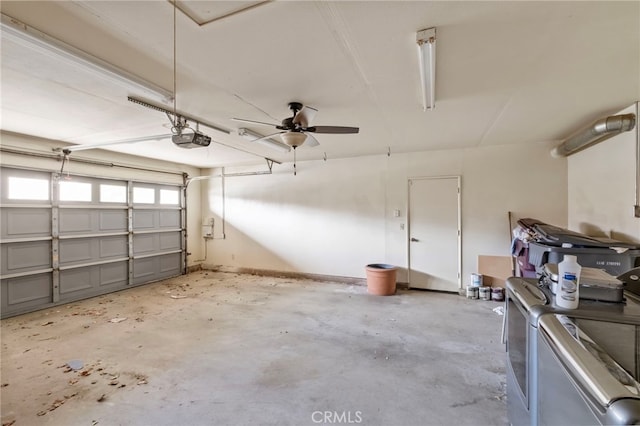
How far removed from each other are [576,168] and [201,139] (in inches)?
197

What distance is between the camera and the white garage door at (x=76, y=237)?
4078 millimetres

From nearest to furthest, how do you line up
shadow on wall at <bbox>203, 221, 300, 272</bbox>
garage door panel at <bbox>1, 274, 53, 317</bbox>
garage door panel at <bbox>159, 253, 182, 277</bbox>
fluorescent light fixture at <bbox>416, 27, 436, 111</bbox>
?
1. fluorescent light fixture at <bbox>416, 27, 436, 111</bbox>
2. garage door panel at <bbox>1, 274, 53, 317</bbox>
3. garage door panel at <bbox>159, 253, 182, 277</bbox>
4. shadow on wall at <bbox>203, 221, 300, 272</bbox>

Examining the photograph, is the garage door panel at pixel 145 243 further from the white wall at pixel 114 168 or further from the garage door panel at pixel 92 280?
the white wall at pixel 114 168

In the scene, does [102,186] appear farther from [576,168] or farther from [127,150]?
[576,168]

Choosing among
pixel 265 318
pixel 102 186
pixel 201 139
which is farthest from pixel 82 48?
pixel 102 186

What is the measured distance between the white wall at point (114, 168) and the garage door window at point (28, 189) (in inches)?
8.3

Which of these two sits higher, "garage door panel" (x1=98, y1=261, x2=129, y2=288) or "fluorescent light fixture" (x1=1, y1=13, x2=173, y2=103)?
"fluorescent light fixture" (x1=1, y1=13, x2=173, y2=103)

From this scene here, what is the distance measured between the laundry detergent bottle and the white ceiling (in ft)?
4.65

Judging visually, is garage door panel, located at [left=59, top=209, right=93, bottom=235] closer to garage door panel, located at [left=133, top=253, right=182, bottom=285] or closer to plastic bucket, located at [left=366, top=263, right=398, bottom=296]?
garage door panel, located at [left=133, top=253, right=182, bottom=285]

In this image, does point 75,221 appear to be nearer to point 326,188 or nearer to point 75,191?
point 75,191

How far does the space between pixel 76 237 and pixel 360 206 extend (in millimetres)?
4985

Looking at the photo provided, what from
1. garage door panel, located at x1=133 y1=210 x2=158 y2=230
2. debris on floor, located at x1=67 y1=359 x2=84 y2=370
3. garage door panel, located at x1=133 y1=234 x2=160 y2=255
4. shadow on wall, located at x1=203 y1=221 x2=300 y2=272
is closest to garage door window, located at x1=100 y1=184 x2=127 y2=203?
garage door panel, located at x1=133 y1=210 x2=158 y2=230

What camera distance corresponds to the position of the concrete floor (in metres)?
2.09

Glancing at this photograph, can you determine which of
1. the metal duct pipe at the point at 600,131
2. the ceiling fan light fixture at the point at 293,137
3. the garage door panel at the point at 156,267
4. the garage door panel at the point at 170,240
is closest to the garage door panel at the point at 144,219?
the garage door panel at the point at 170,240
